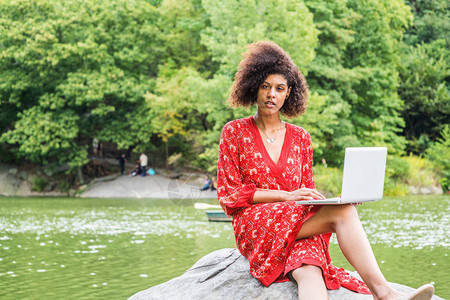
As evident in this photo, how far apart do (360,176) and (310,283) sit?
62 centimetres

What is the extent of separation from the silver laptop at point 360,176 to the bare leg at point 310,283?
37 centimetres

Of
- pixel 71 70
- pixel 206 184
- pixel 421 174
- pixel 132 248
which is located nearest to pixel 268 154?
pixel 132 248

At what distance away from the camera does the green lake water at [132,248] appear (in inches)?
272

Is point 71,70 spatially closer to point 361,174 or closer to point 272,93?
point 272,93

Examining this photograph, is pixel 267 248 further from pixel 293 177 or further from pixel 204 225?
pixel 204 225

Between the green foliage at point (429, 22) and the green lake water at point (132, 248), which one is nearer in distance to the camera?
the green lake water at point (132, 248)

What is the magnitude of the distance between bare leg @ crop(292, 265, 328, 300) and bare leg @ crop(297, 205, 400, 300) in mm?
189

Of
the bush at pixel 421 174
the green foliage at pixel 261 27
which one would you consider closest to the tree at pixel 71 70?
the green foliage at pixel 261 27

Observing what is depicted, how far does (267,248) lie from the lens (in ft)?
12.3

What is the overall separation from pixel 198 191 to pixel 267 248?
750 inches

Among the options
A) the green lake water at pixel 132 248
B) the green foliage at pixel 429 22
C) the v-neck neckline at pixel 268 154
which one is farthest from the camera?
the green foliage at pixel 429 22

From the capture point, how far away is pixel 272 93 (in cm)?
401

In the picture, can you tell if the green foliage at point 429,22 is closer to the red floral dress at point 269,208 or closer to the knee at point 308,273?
the red floral dress at point 269,208

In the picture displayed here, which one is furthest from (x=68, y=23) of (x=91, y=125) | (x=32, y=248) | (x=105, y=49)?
(x=32, y=248)
